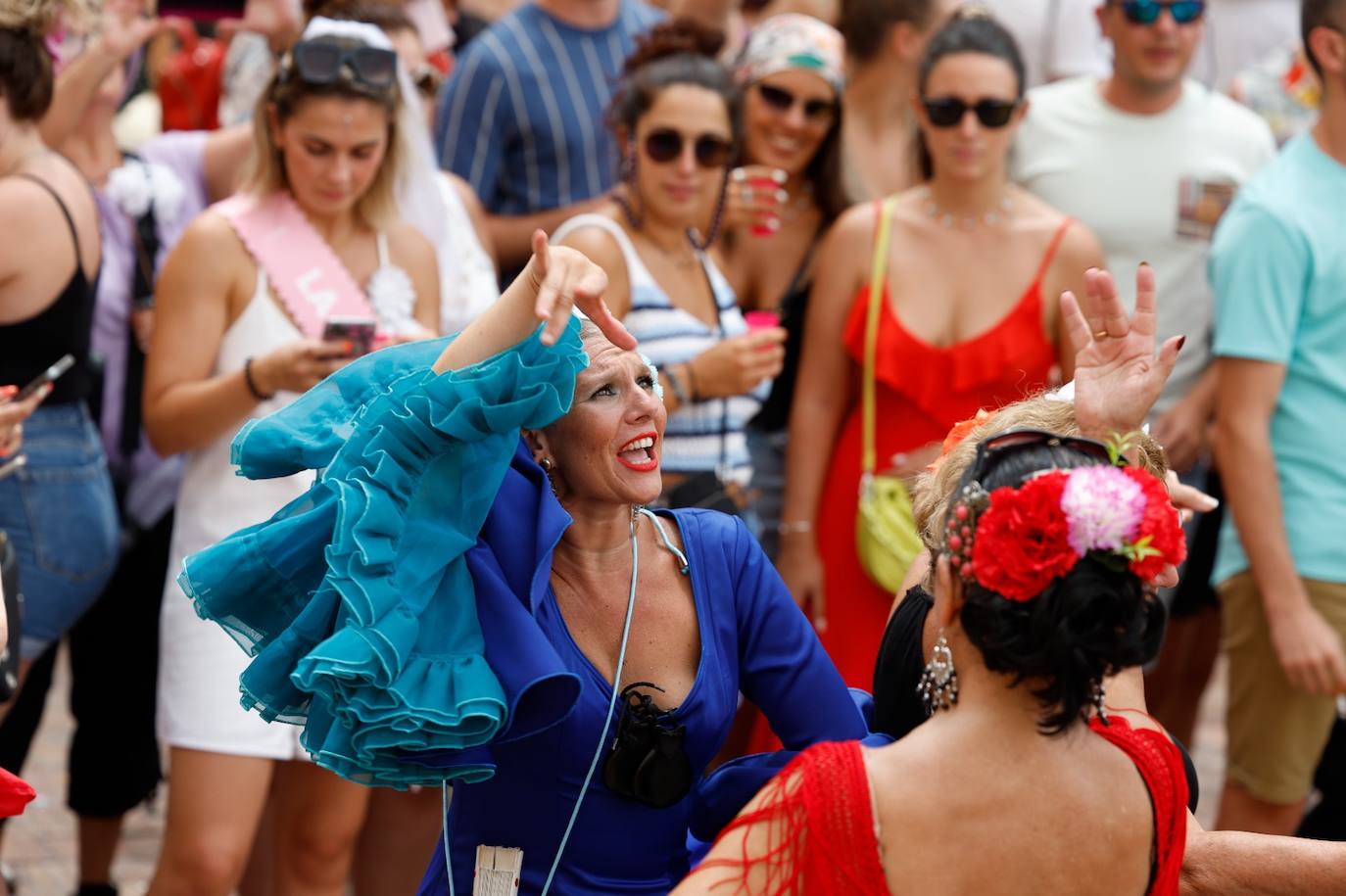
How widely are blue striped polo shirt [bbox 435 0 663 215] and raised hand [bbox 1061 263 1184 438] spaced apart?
9.44 feet

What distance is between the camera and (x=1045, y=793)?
2.43 m

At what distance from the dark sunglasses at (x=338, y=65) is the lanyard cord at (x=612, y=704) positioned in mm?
1966

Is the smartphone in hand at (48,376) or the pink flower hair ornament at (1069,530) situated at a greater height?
the pink flower hair ornament at (1069,530)

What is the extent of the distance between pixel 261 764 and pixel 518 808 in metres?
1.60

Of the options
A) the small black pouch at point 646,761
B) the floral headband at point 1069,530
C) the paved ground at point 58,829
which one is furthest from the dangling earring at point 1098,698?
the paved ground at point 58,829

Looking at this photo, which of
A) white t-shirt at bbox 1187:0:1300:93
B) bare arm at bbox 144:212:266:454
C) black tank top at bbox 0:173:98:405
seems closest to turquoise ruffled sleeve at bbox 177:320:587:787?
bare arm at bbox 144:212:266:454

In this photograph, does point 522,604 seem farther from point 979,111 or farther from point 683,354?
point 979,111

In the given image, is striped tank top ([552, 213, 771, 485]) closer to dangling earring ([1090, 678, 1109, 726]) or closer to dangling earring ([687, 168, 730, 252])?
dangling earring ([687, 168, 730, 252])

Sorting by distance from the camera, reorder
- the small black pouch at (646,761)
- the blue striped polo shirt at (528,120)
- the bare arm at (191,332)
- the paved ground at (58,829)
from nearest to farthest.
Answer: the small black pouch at (646,761), the bare arm at (191,332), the paved ground at (58,829), the blue striped polo shirt at (528,120)

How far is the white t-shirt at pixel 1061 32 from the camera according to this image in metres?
6.39

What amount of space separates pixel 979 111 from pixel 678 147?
90 centimetres

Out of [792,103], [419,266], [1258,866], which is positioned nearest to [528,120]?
[792,103]

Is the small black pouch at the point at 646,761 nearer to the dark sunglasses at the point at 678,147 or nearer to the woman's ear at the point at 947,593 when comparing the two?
the woman's ear at the point at 947,593

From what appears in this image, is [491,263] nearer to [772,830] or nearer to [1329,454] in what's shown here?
[1329,454]
